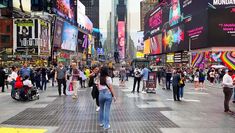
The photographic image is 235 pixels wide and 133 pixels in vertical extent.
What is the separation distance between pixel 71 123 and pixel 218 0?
7037cm

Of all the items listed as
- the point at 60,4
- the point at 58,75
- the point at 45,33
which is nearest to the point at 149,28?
the point at 60,4

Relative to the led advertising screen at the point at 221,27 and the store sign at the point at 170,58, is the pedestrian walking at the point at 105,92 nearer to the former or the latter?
the led advertising screen at the point at 221,27

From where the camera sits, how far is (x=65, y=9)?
107 m

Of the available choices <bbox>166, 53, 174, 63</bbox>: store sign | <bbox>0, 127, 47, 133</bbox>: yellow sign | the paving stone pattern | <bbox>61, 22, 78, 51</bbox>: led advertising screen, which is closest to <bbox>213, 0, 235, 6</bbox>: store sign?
<bbox>166, 53, 174, 63</bbox>: store sign

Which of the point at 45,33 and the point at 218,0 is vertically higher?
the point at 218,0

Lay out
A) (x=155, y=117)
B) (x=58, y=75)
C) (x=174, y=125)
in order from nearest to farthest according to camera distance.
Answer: (x=174, y=125) < (x=155, y=117) < (x=58, y=75)

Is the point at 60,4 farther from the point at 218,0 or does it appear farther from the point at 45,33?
the point at 218,0

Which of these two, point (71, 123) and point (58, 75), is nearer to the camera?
point (71, 123)

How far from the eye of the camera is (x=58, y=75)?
2106cm

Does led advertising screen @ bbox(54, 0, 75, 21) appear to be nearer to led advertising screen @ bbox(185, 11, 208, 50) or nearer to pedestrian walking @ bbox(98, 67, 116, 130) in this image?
led advertising screen @ bbox(185, 11, 208, 50)

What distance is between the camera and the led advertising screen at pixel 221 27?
78438mm

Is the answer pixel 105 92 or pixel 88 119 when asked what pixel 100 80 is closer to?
pixel 105 92

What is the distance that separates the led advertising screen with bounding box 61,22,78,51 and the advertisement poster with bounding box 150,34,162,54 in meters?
26.3

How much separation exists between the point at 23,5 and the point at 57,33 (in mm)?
9678
